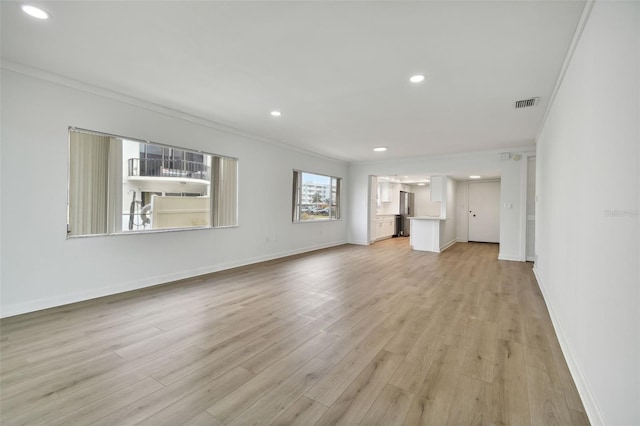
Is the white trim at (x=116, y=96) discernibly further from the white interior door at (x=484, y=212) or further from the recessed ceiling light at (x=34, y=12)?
the white interior door at (x=484, y=212)

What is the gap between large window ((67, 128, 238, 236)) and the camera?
340 cm

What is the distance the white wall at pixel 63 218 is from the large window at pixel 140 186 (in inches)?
4.6

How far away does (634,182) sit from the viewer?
1157mm

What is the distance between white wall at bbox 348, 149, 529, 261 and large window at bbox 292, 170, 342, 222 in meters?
0.67

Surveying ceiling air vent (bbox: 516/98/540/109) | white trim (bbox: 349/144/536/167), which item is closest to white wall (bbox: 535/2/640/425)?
ceiling air vent (bbox: 516/98/540/109)

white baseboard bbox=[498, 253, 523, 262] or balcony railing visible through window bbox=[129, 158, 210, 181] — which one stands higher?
balcony railing visible through window bbox=[129, 158, 210, 181]

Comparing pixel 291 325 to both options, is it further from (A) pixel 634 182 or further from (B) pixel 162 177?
(B) pixel 162 177

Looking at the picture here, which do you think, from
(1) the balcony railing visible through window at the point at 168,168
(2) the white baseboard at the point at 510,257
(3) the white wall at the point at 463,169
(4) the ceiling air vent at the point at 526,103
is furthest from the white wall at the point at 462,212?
(1) the balcony railing visible through window at the point at 168,168

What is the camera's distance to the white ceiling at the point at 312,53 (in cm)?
204

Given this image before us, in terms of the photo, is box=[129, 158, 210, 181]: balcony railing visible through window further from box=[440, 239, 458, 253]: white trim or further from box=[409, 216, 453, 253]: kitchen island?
box=[440, 239, 458, 253]: white trim

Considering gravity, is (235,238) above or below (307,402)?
above

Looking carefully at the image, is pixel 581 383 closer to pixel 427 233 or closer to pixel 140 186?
pixel 140 186

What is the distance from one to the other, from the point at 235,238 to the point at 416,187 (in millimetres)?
9313

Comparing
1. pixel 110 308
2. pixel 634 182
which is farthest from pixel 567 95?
pixel 110 308
